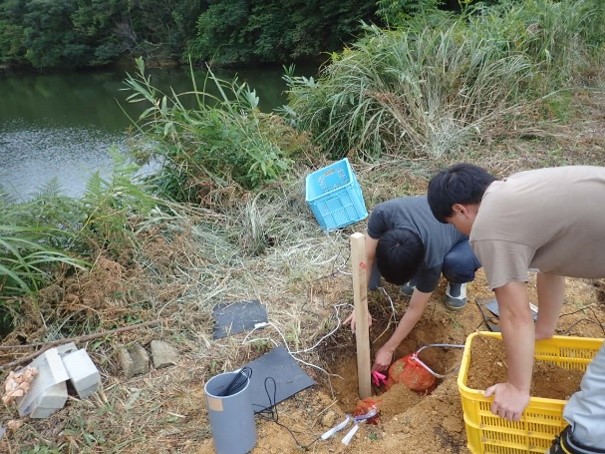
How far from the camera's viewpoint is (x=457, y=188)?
142cm

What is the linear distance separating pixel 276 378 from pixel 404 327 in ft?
2.01

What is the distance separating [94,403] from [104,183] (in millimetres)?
1565

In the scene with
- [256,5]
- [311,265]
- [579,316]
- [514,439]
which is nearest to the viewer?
[514,439]

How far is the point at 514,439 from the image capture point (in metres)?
1.43

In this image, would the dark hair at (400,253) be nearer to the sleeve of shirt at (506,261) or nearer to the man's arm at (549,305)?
the man's arm at (549,305)

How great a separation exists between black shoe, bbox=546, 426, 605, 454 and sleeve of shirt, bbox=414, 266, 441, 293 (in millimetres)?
760

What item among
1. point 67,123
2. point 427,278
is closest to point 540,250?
point 427,278

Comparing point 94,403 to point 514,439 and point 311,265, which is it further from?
point 514,439

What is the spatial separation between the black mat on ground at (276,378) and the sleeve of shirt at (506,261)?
1.06m

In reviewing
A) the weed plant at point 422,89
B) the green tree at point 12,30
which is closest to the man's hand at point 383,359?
the weed plant at point 422,89

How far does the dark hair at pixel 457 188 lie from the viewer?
1.40 metres

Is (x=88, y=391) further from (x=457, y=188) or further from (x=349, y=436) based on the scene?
(x=457, y=188)

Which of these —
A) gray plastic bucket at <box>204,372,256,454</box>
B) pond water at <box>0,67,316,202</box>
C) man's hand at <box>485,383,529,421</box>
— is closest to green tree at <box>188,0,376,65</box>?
pond water at <box>0,67,316,202</box>

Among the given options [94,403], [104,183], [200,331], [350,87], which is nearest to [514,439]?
[200,331]
